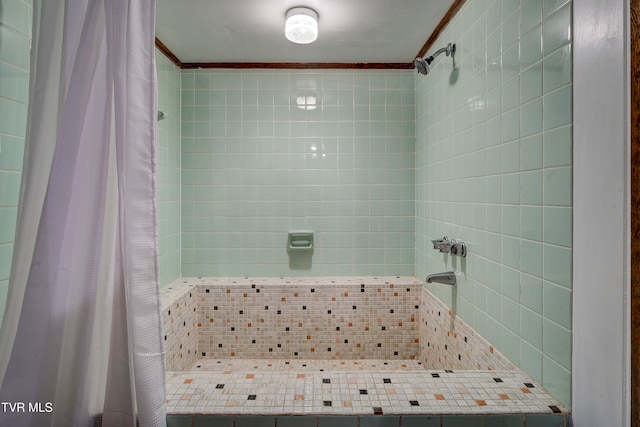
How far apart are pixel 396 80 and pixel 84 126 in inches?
78.7

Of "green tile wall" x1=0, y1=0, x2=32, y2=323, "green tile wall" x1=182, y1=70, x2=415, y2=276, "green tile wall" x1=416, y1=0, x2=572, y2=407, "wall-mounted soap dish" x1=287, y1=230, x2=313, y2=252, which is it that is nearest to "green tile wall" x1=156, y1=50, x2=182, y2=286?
"green tile wall" x1=182, y1=70, x2=415, y2=276

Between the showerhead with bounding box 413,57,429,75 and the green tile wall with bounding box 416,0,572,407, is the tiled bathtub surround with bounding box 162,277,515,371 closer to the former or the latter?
the green tile wall with bounding box 416,0,572,407

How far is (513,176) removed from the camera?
115 centimetres

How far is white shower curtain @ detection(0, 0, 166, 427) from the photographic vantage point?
0.80 meters

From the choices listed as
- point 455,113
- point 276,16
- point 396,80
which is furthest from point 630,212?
point 396,80

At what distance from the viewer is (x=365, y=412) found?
2.87 ft

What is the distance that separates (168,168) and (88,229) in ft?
4.54

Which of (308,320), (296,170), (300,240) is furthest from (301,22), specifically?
(308,320)

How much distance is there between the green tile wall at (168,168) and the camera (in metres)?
2.01

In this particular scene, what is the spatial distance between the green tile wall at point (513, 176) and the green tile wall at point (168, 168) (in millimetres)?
1667

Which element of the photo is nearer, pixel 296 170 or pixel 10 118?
pixel 10 118

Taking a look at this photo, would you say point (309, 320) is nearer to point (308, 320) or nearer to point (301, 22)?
point (308, 320)

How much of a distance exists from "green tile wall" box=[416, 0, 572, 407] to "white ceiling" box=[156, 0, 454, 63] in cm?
25

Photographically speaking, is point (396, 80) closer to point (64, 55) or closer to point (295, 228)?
point (295, 228)
